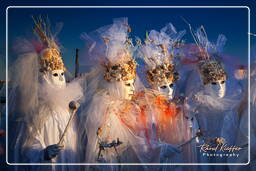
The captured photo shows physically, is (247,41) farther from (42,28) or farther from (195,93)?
(42,28)

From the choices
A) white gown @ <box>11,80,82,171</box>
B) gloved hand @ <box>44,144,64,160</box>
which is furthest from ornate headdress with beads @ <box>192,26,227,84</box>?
gloved hand @ <box>44,144,64,160</box>

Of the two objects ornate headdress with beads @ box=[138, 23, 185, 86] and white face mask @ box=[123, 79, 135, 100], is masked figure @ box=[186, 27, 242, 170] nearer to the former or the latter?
ornate headdress with beads @ box=[138, 23, 185, 86]

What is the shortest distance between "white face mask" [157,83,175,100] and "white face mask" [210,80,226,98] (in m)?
0.26

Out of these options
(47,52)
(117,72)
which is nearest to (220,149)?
(117,72)

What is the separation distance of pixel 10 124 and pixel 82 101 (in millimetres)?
472

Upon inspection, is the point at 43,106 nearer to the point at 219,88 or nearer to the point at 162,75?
the point at 162,75

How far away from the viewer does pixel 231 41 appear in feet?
13.5

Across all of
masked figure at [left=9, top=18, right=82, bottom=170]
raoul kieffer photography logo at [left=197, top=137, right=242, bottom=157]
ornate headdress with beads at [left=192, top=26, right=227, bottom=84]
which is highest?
ornate headdress with beads at [left=192, top=26, right=227, bottom=84]

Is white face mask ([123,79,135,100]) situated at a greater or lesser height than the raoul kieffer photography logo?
greater

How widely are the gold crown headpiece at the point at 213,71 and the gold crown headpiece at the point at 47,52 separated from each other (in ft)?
2.95

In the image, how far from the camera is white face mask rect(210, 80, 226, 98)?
4.15 meters

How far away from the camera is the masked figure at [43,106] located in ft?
13.2

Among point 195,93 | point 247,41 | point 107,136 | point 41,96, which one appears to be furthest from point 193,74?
point 41,96

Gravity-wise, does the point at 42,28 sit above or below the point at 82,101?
above
